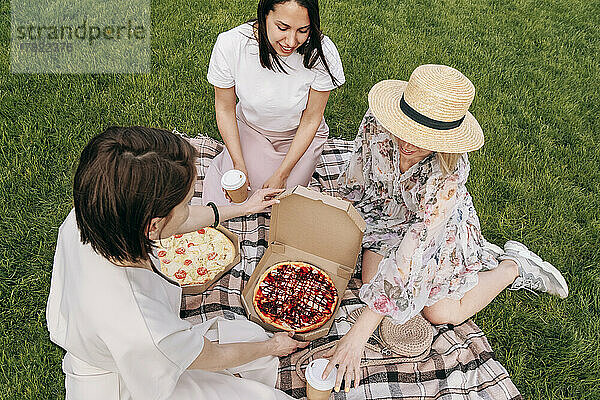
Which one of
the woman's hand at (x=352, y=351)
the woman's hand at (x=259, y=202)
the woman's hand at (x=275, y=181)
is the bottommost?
the woman's hand at (x=352, y=351)

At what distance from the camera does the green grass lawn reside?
2707 mm

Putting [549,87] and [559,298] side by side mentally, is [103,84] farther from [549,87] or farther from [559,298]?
[549,87]

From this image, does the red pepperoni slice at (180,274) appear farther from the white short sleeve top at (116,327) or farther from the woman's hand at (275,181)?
the white short sleeve top at (116,327)

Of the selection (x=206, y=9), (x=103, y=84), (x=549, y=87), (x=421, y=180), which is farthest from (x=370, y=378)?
(x=206, y=9)

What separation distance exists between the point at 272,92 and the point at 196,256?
1.06 meters

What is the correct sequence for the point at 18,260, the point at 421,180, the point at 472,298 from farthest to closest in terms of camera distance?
the point at 18,260 → the point at 472,298 → the point at 421,180

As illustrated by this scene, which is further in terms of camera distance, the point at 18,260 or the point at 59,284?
the point at 18,260

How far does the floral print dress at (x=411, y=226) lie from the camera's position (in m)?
2.24

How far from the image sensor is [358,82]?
4422 millimetres

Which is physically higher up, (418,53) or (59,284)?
(418,53)

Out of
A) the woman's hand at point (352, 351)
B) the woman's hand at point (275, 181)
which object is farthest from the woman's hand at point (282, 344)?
the woman's hand at point (275, 181)

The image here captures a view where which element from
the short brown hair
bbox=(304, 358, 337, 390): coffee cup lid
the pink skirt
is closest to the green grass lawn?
the pink skirt

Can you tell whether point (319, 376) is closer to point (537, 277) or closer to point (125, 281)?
point (125, 281)

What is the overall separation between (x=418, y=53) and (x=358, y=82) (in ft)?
2.84
